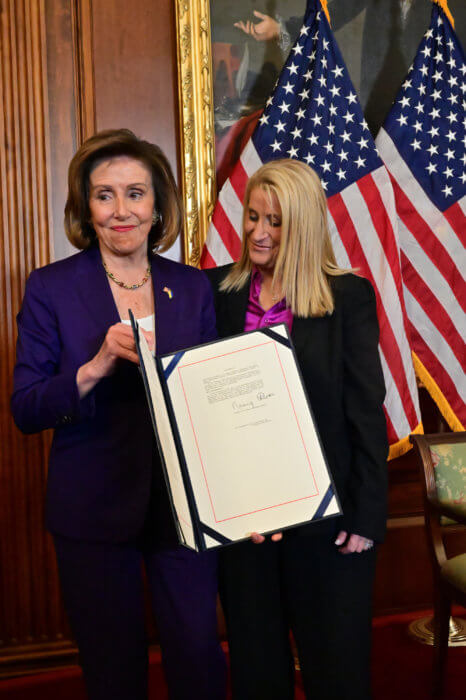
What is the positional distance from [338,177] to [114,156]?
1.72 metres

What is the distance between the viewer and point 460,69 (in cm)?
348

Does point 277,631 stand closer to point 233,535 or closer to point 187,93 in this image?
point 233,535

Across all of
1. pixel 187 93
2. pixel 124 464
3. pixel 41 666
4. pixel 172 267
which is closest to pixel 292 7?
pixel 187 93

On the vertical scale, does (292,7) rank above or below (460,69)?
above

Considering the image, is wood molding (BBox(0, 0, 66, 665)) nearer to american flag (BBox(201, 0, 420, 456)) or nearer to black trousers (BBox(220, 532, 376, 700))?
american flag (BBox(201, 0, 420, 456))

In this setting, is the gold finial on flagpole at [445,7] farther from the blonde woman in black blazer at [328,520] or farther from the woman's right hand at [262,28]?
the blonde woman in black blazer at [328,520]

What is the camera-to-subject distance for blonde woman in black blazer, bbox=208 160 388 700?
1934 millimetres

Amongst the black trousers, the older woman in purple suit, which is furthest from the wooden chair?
the older woman in purple suit

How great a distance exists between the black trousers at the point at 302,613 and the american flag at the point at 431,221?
5.30 ft

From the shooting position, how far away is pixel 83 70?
121 inches

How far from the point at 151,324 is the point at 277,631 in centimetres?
98

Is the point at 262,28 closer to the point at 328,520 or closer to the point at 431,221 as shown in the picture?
the point at 431,221

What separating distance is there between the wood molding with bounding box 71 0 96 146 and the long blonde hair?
1.38 meters

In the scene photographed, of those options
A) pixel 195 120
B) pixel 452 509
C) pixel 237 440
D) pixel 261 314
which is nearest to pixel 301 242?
pixel 261 314
